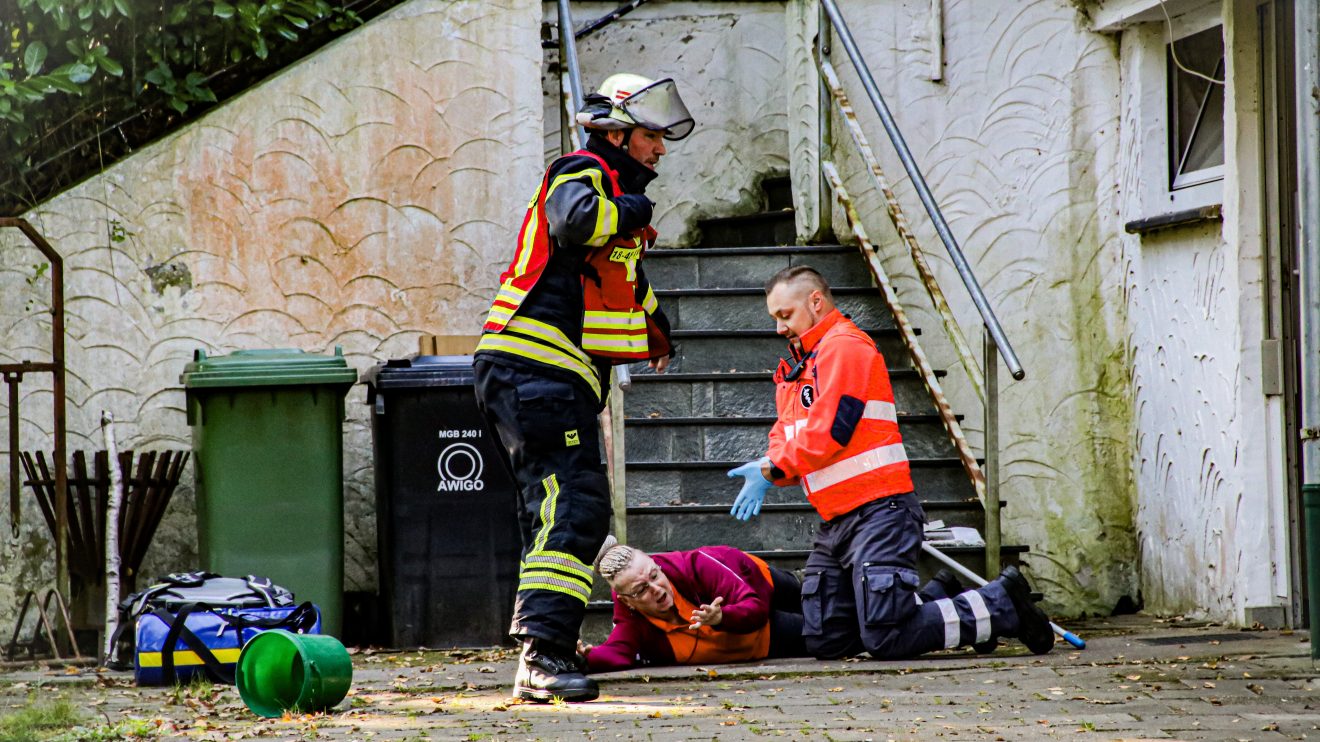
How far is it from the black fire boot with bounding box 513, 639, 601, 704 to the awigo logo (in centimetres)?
208

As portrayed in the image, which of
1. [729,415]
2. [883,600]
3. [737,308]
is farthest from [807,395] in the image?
[737,308]

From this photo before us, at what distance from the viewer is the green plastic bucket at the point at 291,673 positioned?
4695 millimetres

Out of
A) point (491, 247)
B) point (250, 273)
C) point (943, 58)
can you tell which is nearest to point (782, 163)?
point (943, 58)

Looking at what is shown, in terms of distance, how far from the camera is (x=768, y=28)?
31.1ft

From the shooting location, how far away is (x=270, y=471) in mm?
7008

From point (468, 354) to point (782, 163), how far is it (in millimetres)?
2906

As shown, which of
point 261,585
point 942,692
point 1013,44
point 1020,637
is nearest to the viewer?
point 942,692

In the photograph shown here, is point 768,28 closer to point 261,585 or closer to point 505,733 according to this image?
point 261,585

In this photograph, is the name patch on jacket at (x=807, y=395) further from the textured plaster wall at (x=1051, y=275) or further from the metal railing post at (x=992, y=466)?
the textured plaster wall at (x=1051, y=275)

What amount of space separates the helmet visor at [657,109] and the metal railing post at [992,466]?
195 cm

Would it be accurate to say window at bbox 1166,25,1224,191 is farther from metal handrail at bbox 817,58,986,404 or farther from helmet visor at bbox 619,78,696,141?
helmet visor at bbox 619,78,696,141

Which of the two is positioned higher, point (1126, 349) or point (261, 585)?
point (1126, 349)

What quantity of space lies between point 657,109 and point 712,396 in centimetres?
248

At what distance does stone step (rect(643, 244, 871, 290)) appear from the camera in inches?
320
